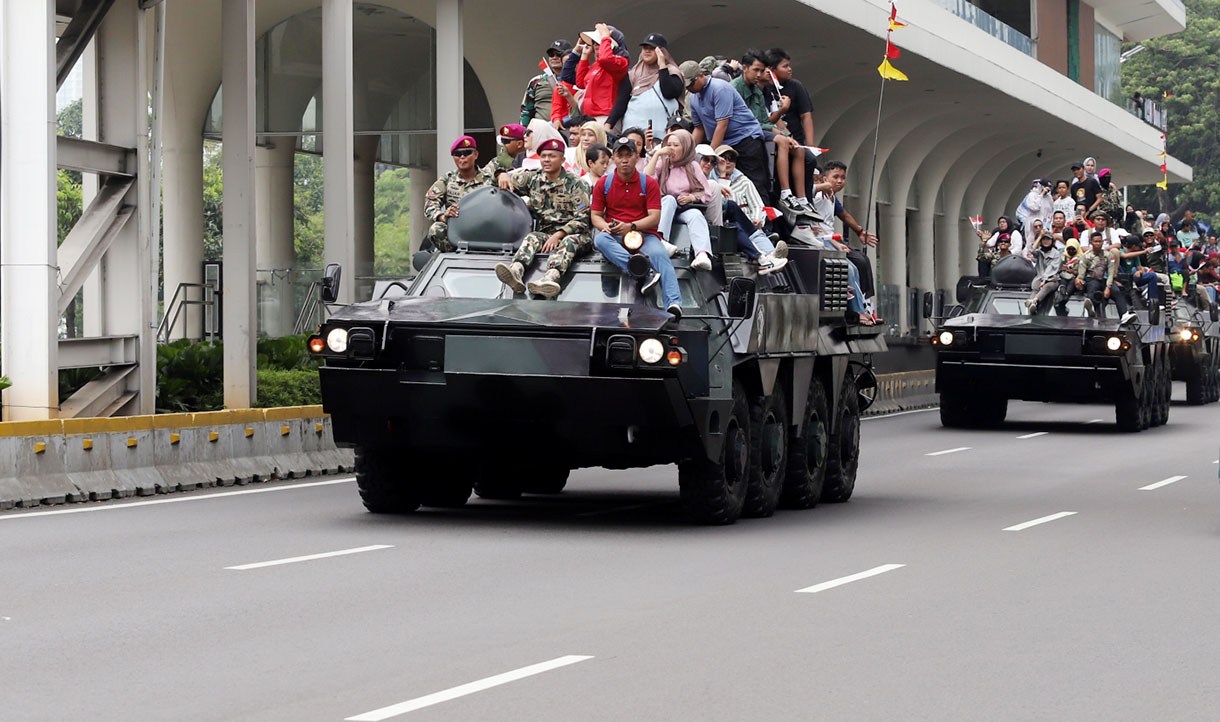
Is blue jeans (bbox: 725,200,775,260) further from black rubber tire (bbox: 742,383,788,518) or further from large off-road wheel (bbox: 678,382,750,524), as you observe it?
large off-road wheel (bbox: 678,382,750,524)

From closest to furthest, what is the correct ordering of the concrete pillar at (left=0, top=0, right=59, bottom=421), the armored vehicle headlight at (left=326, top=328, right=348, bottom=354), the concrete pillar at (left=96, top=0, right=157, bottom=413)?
the armored vehicle headlight at (left=326, top=328, right=348, bottom=354), the concrete pillar at (left=0, top=0, right=59, bottom=421), the concrete pillar at (left=96, top=0, right=157, bottom=413)

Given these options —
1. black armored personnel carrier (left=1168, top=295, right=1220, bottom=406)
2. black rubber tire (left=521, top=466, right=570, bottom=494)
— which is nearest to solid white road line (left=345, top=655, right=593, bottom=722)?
black rubber tire (left=521, top=466, right=570, bottom=494)

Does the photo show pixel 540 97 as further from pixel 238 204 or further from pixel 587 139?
pixel 238 204

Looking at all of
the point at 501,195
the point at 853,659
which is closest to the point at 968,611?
the point at 853,659

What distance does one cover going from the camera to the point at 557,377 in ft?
43.9

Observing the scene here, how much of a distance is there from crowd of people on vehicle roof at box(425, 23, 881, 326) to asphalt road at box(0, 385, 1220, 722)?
78.5 inches

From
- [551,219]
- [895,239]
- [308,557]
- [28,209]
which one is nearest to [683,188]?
[551,219]

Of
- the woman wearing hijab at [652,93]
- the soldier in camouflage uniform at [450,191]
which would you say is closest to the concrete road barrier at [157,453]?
the soldier in camouflage uniform at [450,191]

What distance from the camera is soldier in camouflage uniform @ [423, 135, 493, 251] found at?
49.9 ft

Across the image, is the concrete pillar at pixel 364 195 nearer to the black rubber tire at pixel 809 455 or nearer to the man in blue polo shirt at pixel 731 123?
the man in blue polo shirt at pixel 731 123

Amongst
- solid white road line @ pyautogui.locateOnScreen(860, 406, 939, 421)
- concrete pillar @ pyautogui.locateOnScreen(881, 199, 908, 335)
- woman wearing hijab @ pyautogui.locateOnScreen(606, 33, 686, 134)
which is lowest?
solid white road line @ pyautogui.locateOnScreen(860, 406, 939, 421)

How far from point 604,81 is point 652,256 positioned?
3762 mm

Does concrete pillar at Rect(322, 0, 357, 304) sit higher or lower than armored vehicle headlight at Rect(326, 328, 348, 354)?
higher

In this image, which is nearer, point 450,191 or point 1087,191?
point 450,191
